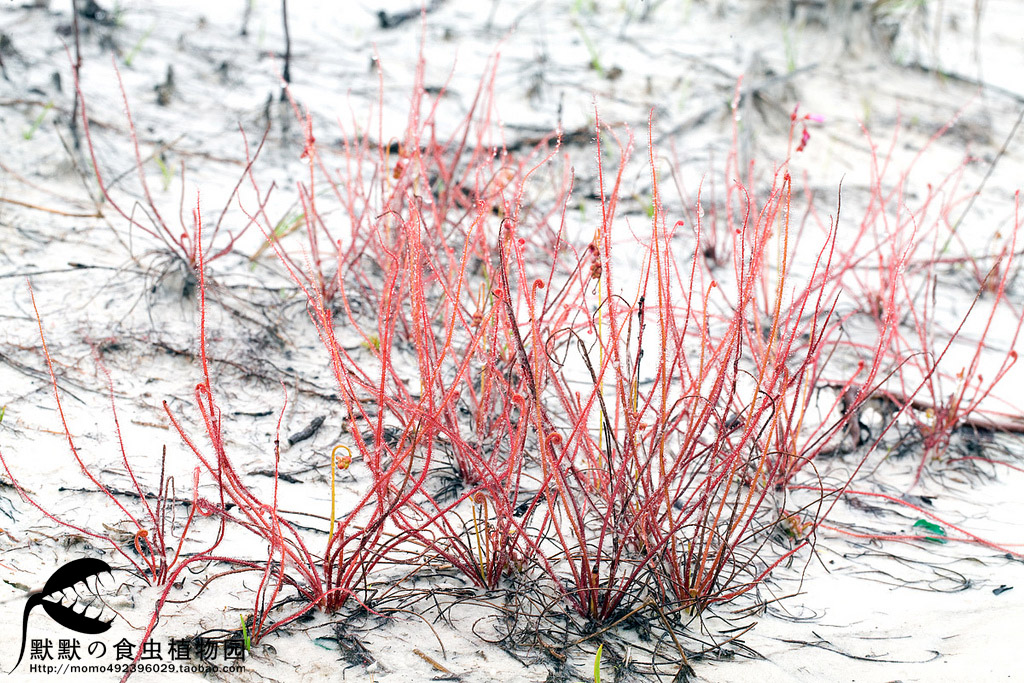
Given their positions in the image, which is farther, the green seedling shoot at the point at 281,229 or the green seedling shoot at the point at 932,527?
the green seedling shoot at the point at 281,229

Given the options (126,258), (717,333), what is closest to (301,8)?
(126,258)

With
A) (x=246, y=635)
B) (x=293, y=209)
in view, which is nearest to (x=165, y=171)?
(x=293, y=209)

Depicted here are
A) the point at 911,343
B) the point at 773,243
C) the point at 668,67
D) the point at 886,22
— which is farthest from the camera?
the point at 886,22

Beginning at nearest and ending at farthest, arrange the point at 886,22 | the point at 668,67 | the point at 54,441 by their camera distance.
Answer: the point at 54,441, the point at 668,67, the point at 886,22

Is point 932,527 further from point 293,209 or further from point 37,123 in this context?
point 37,123

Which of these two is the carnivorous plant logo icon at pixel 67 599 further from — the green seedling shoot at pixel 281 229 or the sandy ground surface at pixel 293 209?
the green seedling shoot at pixel 281 229

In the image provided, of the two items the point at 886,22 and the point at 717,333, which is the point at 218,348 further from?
the point at 886,22

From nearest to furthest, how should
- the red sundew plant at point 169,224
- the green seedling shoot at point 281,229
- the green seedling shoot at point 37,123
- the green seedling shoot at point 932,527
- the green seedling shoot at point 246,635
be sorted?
the green seedling shoot at point 246,635
the green seedling shoot at point 932,527
the red sundew plant at point 169,224
the green seedling shoot at point 281,229
the green seedling shoot at point 37,123

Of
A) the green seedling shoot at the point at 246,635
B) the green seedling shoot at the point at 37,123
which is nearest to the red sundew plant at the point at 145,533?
the green seedling shoot at the point at 246,635
